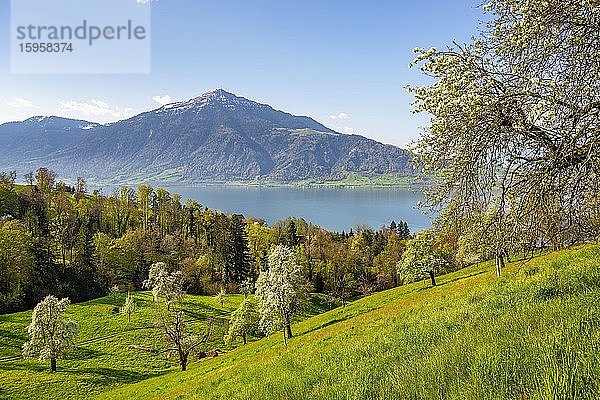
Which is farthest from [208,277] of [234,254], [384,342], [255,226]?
[384,342]

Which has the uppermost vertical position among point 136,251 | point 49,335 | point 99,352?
point 136,251

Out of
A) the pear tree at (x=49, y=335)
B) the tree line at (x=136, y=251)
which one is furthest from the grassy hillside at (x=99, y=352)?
the tree line at (x=136, y=251)

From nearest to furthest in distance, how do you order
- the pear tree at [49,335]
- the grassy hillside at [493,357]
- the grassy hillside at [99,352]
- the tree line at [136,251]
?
the grassy hillside at [493,357]
the grassy hillside at [99,352]
the pear tree at [49,335]
the tree line at [136,251]

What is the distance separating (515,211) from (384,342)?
15.6 ft

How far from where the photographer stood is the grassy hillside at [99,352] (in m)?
39.0

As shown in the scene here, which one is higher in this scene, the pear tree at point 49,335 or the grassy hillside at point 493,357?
the grassy hillside at point 493,357

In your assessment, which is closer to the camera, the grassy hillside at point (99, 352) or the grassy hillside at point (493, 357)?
the grassy hillside at point (493, 357)

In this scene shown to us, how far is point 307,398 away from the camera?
7223 millimetres

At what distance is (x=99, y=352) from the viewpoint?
1966 inches

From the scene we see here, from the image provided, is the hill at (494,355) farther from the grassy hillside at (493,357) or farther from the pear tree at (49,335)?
the pear tree at (49,335)

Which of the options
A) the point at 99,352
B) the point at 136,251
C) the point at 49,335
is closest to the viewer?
the point at 49,335

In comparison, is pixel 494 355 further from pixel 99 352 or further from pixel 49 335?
pixel 99 352

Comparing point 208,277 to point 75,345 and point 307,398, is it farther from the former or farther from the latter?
point 307,398

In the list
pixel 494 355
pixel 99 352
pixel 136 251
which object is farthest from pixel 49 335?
pixel 494 355
